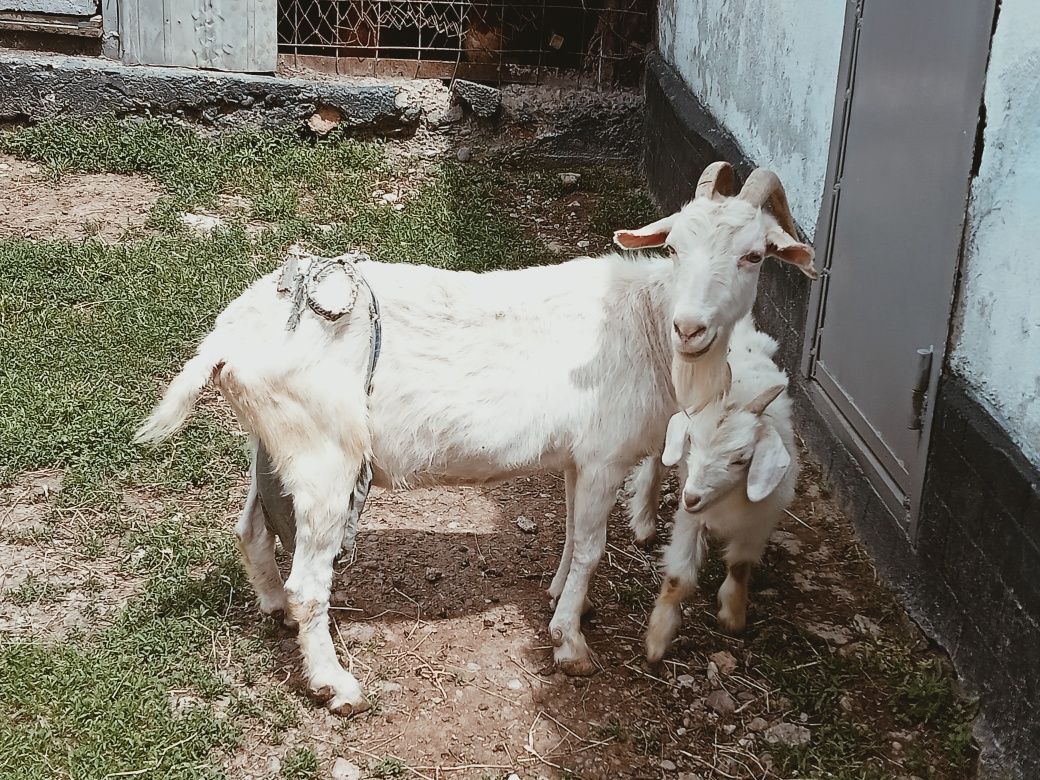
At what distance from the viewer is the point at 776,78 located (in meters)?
5.72

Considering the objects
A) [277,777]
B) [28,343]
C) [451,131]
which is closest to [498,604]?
[277,777]

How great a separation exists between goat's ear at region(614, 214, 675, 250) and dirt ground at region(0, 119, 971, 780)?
1348 mm

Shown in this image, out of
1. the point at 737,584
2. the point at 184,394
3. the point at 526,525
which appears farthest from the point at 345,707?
the point at 737,584

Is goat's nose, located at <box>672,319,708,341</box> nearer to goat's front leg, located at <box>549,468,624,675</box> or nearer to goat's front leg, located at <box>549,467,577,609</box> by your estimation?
goat's front leg, located at <box>549,468,624,675</box>

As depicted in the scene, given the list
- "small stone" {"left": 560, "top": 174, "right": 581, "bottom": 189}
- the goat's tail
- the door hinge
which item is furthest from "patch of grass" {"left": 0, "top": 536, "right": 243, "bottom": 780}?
"small stone" {"left": 560, "top": 174, "right": 581, "bottom": 189}

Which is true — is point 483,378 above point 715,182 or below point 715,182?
below

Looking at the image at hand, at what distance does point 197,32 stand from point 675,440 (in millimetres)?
6320

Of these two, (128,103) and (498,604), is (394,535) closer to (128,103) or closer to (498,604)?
(498,604)

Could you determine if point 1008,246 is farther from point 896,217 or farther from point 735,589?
point 735,589

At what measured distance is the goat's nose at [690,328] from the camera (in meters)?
3.19

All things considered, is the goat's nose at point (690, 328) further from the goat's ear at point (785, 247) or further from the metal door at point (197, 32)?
the metal door at point (197, 32)

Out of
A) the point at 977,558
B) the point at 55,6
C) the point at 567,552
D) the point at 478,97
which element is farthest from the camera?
the point at 478,97

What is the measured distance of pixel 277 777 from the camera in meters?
3.19

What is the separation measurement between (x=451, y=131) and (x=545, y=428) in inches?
221
